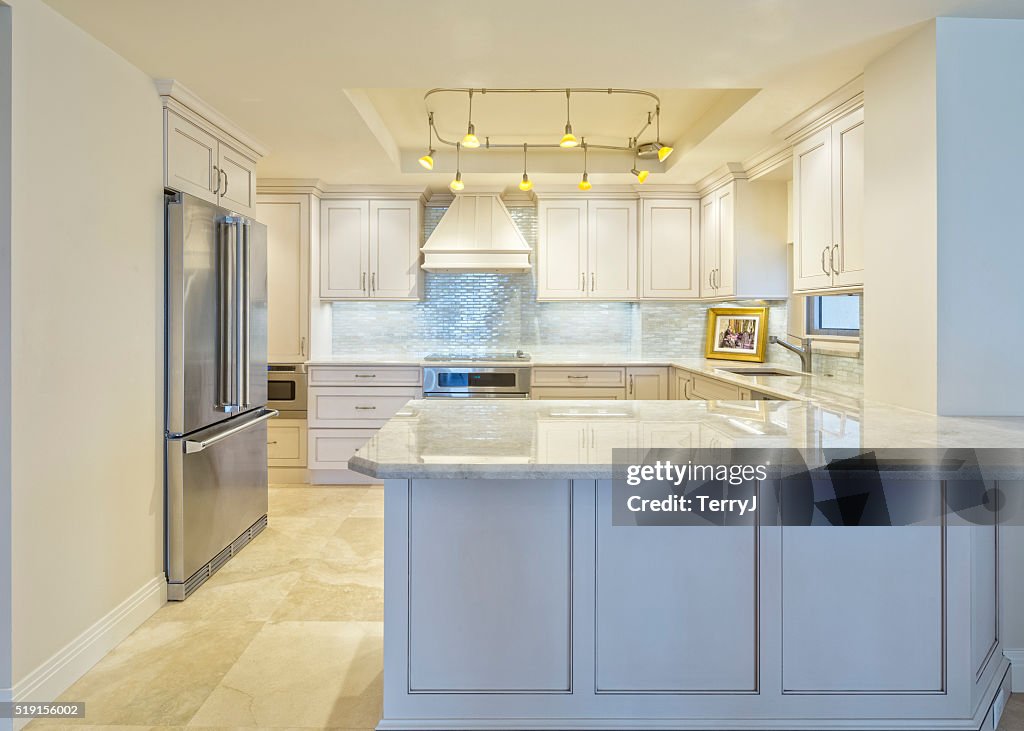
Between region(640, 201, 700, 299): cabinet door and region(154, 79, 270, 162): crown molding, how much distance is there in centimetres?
290

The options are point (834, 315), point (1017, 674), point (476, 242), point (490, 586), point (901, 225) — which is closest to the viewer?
point (490, 586)

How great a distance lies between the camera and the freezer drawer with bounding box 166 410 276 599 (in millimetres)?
2963

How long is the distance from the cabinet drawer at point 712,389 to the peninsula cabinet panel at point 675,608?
78.7 inches

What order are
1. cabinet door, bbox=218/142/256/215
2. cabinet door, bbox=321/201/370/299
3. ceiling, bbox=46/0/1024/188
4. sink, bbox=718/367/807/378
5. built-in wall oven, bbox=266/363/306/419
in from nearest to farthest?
ceiling, bbox=46/0/1024/188, cabinet door, bbox=218/142/256/215, sink, bbox=718/367/807/378, built-in wall oven, bbox=266/363/306/419, cabinet door, bbox=321/201/370/299

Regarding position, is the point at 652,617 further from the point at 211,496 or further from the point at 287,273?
the point at 287,273

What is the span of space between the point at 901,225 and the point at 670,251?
2735 millimetres

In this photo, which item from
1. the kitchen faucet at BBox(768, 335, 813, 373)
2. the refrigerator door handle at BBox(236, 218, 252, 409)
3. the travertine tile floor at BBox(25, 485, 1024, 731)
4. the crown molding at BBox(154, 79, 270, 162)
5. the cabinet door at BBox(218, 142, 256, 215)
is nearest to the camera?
the travertine tile floor at BBox(25, 485, 1024, 731)

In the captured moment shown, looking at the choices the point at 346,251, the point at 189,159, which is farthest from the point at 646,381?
the point at 189,159

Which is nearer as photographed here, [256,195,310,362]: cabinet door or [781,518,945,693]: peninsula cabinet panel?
[781,518,945,693]: peninsula cabinet panel

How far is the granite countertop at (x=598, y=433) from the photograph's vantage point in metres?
1.61

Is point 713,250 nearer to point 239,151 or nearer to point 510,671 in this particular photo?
point 239,151

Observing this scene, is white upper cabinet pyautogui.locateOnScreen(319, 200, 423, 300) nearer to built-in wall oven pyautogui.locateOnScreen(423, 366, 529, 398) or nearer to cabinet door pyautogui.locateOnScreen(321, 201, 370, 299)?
cabinet door pyautogui.locateOnScreen(321, 201, 370, 299)

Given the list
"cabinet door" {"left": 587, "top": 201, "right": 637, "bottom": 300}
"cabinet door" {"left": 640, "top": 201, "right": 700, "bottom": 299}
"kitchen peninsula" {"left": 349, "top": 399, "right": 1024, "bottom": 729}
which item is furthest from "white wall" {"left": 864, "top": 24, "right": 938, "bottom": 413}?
"cabinet door" {"left": 587, "top": 201, "right": 637, "bottom": 300}

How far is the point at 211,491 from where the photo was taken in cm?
322
